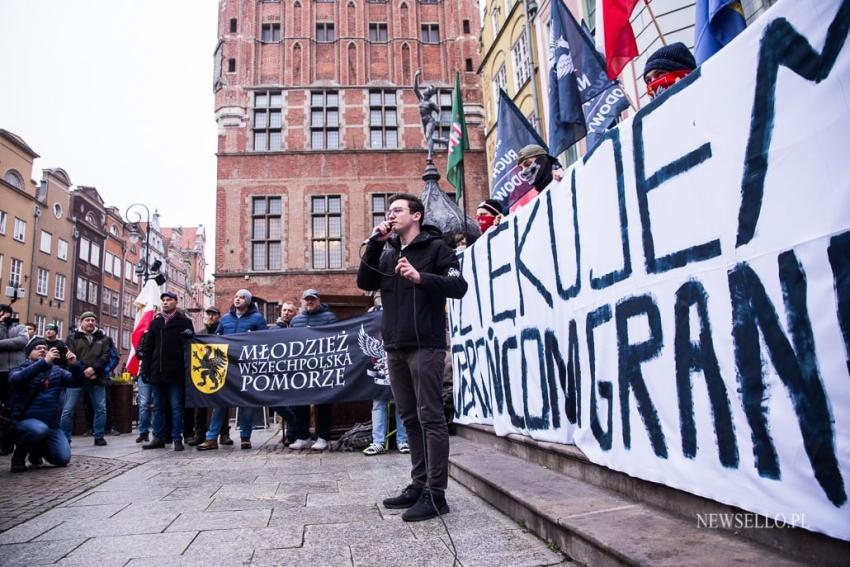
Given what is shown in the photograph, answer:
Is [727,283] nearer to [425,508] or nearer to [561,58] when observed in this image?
[425,508]

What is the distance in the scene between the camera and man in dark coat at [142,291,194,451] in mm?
7027

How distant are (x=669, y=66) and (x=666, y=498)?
263cm

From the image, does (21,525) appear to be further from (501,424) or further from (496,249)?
(496,249)

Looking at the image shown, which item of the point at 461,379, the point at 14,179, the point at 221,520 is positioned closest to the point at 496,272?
the point at 461,379

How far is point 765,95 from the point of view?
6.59ft

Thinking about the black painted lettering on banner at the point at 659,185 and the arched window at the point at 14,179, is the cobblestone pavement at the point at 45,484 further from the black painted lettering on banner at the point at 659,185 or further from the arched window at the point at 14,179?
the arched window at the point at 14,179

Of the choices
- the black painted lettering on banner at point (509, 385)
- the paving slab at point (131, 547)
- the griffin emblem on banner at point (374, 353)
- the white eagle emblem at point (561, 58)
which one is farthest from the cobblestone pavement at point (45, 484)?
the white eagle emblem at point (561, 58)

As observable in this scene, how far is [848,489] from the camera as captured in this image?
165 cm

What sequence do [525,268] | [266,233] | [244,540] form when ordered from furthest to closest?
[266,233], [525,268], [244,540]

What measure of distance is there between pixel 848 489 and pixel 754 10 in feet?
24.3

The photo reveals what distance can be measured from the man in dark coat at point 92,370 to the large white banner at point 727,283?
297 inches

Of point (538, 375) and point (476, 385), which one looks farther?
point (476, 385)

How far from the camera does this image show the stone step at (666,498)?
5.80 feet

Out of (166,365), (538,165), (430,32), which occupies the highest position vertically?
→ (430,32)
